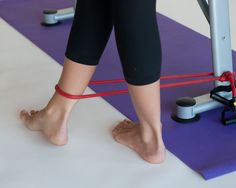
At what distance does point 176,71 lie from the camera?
186 centimetres

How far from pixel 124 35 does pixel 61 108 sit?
356 millimetres

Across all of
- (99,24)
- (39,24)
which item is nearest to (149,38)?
(99,24)

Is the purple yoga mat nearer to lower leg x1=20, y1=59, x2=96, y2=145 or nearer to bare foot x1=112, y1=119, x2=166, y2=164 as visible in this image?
bare foot x1=112, y1=119, x2=166, y2=164

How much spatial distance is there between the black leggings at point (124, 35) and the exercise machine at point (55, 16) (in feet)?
3.24

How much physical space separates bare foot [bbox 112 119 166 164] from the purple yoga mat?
70mm

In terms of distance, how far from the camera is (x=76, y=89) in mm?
1419

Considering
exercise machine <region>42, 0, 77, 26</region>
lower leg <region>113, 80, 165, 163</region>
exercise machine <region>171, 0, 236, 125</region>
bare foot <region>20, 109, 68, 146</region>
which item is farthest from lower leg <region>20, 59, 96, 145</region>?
exercise machine <region>42, 0, 77, 26</region>

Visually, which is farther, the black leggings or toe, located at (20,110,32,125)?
toe, located at (20,110,32,125)

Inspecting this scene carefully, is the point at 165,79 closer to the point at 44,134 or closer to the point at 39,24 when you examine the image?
the point at 44,134

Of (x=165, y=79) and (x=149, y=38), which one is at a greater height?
(x=149, y=38)

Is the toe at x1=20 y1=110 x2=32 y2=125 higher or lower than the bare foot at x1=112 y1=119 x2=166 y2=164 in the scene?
higher

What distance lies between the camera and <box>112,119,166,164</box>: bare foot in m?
1.38

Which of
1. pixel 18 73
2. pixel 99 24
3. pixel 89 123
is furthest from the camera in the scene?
pixel 18 73

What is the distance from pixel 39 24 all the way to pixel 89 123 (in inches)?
36.5
